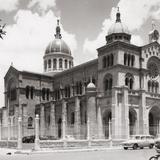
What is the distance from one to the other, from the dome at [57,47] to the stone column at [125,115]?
117ft

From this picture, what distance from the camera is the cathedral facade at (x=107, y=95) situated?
45.4m

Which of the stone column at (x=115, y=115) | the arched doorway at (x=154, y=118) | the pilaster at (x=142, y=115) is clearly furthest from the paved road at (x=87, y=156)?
the arched doorway at (x=154, y=118)

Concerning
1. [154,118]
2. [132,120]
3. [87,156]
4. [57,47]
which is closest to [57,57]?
[57,47]

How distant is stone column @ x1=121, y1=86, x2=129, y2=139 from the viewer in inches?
1723

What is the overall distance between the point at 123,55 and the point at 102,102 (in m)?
7.25

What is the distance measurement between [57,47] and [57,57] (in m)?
2.58

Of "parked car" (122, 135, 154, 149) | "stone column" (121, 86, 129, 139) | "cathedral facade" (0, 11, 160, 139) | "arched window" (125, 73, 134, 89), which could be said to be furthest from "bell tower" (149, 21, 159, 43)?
"parked car" (122, 135, 154, 149)

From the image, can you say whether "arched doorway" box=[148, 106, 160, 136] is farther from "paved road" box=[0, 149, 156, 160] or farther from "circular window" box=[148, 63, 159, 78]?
"paved road" box=[0, 149, 156, 160]

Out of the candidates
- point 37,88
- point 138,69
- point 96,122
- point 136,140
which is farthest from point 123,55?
point 37,88

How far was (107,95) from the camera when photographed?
47281mm

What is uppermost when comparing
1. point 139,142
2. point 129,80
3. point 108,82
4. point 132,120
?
point 129,80

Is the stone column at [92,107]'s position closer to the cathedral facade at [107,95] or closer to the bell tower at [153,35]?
the cathedral facade at [107,95]

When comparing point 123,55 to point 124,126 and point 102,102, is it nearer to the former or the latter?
point 102,102

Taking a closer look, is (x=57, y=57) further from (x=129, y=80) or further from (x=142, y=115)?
(x=142, y=115)
